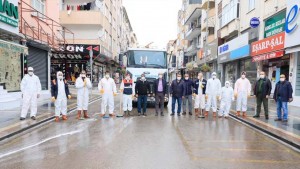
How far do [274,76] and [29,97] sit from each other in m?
15.4

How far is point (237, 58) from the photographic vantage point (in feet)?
74.5

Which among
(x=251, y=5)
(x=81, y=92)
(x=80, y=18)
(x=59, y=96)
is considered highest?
(x=80, y=18)

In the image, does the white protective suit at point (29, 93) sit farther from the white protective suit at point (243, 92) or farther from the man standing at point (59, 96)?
the white protective suit at point (243, 92)

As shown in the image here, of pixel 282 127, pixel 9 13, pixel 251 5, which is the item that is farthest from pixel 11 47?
pixel 251 5

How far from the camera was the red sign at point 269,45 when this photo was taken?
603 inches

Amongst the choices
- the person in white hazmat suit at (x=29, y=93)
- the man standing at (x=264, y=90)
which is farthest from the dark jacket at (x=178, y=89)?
the person in white hazmat suit at (x=29, y=93)

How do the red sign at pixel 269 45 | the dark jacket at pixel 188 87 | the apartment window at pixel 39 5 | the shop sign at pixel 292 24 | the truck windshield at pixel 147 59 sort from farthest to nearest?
1. the apartment window at pixel 39 5
2. the red sign at pixel 269 45
3. the truck windshield at pixel 147 59
4. the shop sign at pixel 292 24
5. the dark jacket at pixel 188 87

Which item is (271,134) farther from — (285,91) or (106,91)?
(106,91)

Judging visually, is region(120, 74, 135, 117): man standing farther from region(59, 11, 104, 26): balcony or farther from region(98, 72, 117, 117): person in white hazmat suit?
region(59, 11, 104, 26): balcony

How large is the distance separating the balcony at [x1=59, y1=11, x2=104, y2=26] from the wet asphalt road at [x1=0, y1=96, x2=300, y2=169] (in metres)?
22.9

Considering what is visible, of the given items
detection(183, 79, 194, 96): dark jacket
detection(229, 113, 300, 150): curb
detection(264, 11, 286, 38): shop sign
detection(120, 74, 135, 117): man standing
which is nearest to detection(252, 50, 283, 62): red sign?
detection(264, 11, 286, 38): shop sign

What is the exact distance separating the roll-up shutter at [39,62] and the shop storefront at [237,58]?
48.1 ft

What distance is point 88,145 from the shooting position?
6586mm

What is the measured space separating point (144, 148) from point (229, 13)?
2261cm
